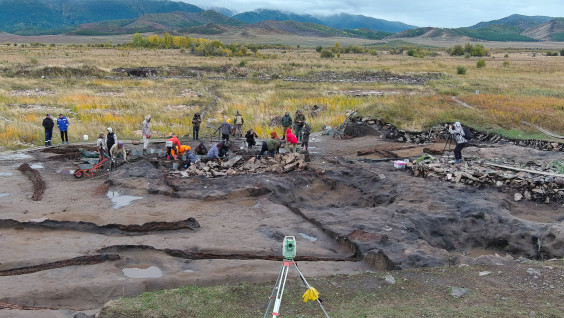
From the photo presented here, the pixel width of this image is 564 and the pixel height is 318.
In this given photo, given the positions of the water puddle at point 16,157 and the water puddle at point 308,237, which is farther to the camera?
the water puddle at point 16,157

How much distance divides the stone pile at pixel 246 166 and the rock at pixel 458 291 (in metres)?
8.35

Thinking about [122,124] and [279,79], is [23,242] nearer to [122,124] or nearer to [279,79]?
[122,124]

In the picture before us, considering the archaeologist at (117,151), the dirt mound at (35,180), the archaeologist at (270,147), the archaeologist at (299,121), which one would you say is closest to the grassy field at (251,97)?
the archaeologist at (299,121)

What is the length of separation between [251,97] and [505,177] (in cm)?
2232

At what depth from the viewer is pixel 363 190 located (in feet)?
46.1

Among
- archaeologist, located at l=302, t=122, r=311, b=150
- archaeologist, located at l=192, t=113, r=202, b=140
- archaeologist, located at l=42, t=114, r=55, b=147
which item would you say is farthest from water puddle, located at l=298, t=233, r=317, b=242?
archaeologist, located at l=42, t=114, r=55, b=147

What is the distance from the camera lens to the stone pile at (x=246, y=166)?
14961mm

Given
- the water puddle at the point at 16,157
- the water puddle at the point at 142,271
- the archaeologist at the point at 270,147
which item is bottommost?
the water puddle at the point at 142,271

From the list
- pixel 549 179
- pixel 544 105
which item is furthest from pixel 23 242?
pixel 544 105

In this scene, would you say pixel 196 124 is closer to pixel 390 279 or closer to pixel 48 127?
pixel 48 127

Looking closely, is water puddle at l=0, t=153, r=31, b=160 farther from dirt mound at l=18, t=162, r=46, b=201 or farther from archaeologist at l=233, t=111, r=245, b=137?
archaeologist at l=233, t=111, r=245, b=137

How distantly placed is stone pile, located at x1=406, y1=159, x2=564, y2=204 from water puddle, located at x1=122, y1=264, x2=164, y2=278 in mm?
9101

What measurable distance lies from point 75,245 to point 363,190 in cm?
815

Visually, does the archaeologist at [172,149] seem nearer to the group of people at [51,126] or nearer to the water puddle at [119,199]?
the water puddle at [119,199]
